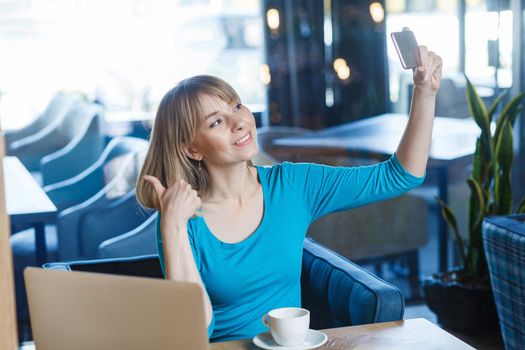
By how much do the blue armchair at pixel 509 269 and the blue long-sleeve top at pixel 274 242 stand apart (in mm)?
1022

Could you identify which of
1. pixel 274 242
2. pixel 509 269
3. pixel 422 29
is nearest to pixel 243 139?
pixel 274 242

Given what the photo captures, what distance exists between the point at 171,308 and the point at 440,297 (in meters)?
3.06

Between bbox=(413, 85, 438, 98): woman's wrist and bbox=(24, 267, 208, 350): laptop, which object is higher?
bbox=(413, 85, 438, 98): woman's wrist

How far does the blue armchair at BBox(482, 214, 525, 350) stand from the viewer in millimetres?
3297

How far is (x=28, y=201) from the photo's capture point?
12.8 ft

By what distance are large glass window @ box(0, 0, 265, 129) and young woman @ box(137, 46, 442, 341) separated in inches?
68.4

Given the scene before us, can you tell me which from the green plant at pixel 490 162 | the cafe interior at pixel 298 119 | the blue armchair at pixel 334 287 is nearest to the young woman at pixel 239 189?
the blue armchair at pixel 334 287

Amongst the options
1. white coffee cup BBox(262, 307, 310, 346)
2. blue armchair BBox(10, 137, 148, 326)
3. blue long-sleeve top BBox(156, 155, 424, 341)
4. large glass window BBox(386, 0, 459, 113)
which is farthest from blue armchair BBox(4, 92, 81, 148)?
white coffee cup BBox(262, 307, 310, 346)

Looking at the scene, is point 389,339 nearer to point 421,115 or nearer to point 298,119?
point 421,115

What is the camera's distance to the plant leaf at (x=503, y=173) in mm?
4090

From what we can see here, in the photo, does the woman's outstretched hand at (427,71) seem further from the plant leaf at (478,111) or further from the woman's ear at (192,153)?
the plant leaf at (478,111)

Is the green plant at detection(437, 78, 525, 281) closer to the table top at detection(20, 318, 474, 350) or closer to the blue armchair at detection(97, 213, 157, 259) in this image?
the blue armchair at detection(97, 213, 157, 259)

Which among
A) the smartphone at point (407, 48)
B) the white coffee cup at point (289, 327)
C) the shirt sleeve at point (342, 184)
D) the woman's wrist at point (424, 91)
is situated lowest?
the white coffee cup at point (289, 327)

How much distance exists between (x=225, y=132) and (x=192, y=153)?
0.14 m
